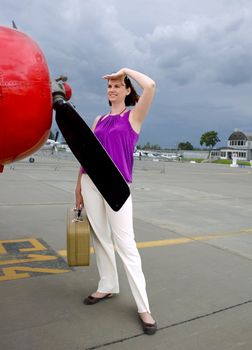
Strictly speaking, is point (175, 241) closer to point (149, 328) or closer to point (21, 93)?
point (149, 328)

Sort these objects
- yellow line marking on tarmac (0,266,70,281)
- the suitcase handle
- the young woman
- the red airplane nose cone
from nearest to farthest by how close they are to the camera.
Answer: the red airplane nose cone → the young woman → the suitcase handle → yellow line marking on tarmac (0,266,70,281)

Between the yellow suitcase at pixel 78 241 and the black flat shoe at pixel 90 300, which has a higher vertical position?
the yellow suitcase at pixel 78 241

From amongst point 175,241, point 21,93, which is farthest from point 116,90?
point 175,241

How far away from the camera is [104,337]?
250 cm

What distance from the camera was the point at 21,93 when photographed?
6.44 feet

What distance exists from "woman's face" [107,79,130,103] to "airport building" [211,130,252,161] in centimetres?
8348

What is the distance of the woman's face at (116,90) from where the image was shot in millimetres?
2811

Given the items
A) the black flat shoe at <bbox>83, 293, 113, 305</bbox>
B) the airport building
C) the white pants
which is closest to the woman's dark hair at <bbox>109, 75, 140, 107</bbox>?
the white pants

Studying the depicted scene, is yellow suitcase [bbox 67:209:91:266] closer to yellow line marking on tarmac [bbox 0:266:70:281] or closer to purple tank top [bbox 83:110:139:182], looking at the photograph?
purple tank top [bbox 83:110:139:182]

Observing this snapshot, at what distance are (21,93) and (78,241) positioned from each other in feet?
4.45

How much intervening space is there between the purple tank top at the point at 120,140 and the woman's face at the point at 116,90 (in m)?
0.13

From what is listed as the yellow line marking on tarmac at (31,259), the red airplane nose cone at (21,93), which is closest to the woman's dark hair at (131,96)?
the red airplane nose cone at (21,93)

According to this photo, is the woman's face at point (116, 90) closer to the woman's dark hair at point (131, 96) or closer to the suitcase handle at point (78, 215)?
the woman's dark hair at point (131, 96)

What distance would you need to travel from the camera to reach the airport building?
278 feet
